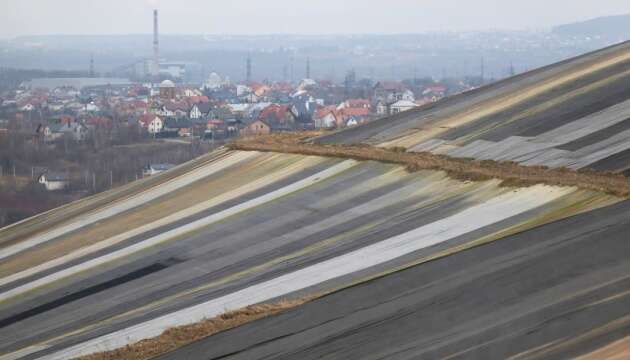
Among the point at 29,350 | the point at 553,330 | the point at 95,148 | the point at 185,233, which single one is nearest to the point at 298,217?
the point at 185,233

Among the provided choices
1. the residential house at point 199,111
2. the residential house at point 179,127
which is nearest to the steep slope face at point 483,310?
the residential house at point 179,127

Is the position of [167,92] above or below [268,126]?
below

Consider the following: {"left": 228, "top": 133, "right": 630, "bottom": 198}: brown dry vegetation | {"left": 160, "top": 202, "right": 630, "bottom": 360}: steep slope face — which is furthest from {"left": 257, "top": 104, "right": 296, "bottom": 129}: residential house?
{"left": 160, "top": 202, "right": 630, "bottom": 360}: steep slope face

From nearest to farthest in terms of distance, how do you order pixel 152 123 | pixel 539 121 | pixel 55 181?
pixel 539 121 < pixel 55 181 < pixel 152 123

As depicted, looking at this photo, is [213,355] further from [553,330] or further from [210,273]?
[210,273]

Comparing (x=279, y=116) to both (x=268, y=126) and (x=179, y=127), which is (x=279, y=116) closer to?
(x=179, y=127)

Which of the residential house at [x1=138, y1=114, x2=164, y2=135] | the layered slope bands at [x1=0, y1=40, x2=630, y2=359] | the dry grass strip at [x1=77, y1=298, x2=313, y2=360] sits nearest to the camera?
the layered slope bands at [x1=0, y1=40, x2=630, y2=359]

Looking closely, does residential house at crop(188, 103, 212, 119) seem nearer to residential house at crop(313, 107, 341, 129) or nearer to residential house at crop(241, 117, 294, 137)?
residential house at crop(313, 107, 341, 129)

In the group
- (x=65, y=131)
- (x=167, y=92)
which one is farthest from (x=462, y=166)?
(x=167, y=92)
